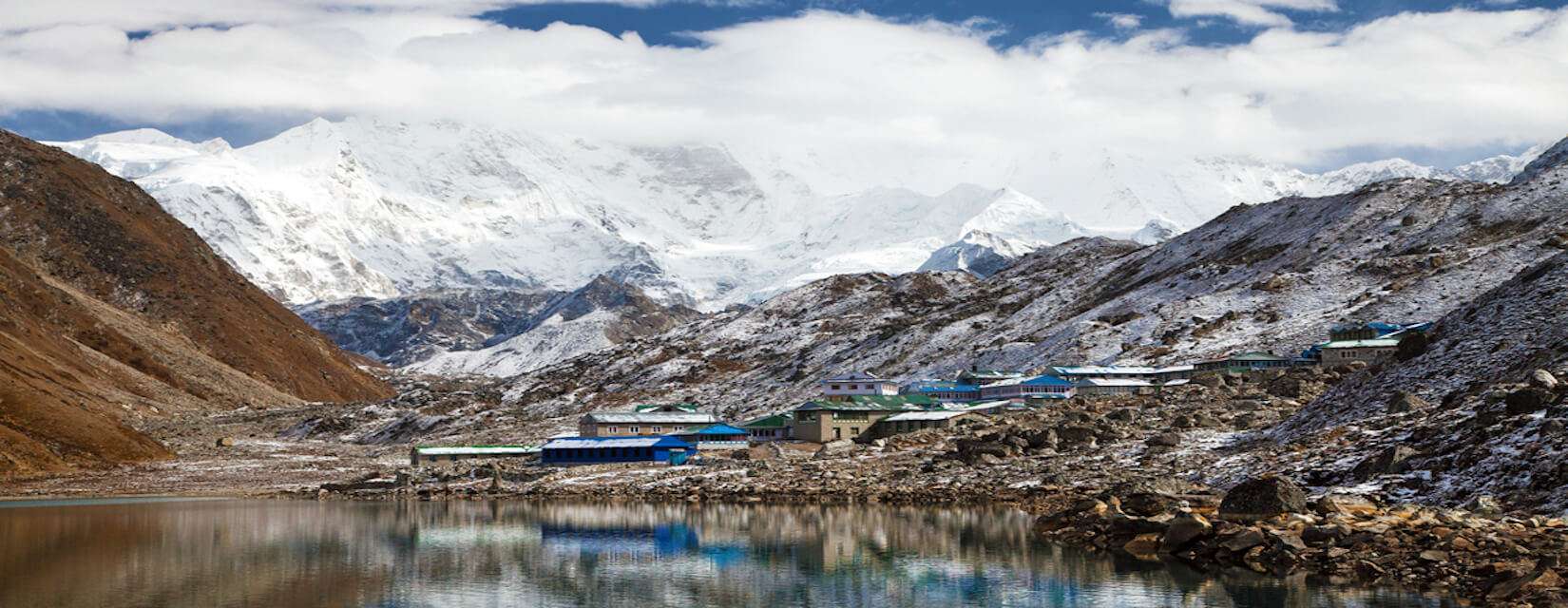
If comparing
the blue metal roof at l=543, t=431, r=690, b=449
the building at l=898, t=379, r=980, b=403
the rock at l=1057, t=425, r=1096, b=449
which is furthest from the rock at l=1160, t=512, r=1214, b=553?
the building at l=898, t=379, r=980, b=403

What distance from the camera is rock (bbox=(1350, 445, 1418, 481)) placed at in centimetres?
6662

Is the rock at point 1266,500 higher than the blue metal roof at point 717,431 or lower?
lower

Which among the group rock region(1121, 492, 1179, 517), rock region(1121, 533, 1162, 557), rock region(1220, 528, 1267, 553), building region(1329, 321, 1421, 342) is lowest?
rock region(1121, 533, 1162, 557)

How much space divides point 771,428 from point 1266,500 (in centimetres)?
9103

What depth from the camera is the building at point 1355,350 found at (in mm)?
134113

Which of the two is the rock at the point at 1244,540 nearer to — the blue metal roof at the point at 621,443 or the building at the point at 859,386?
the blue metal roof at the point at 621,443

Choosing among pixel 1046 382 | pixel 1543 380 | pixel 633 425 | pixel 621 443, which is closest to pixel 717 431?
pixel 633 425

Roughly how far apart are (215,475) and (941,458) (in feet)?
261

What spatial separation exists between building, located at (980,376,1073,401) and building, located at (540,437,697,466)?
38.8m

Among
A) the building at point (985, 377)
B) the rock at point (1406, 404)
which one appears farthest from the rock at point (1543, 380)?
the building at point (985, 377)

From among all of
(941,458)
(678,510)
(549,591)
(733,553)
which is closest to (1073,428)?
(941,458)

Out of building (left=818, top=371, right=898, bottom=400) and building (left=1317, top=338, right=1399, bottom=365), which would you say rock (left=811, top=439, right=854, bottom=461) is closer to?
building (left=818, top=371, right=898, bottom=400)

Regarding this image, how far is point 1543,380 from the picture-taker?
223 ft

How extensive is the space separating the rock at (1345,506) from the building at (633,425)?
9682 cm
